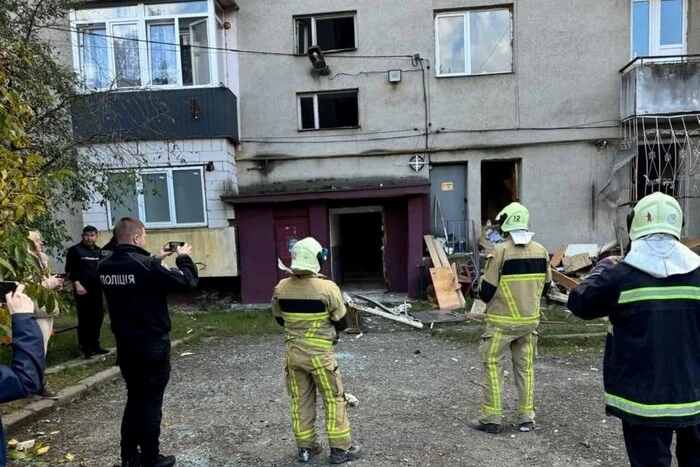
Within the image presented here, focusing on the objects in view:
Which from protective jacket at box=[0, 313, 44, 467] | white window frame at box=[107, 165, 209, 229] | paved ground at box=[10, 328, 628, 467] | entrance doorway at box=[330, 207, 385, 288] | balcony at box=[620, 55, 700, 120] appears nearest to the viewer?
protective jacket at box=[0, 313, 44, 467]

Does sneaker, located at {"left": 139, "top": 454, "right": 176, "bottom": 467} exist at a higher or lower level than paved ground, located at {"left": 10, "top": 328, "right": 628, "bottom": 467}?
higher

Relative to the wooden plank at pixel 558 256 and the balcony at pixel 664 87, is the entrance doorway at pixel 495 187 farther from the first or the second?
the balcony at pixel 664 87

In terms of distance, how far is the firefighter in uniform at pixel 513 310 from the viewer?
4105 millimetres

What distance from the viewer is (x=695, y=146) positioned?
1090 cm

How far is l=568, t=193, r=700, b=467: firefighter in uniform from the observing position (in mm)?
2338

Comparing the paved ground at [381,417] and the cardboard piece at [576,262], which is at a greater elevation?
the cardboard piece at [576,262]

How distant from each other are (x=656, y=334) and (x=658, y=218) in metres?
0.58

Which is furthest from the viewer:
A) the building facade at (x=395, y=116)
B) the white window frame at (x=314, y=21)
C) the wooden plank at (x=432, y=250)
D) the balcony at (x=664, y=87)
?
the white window frame at (x=314, y=21)

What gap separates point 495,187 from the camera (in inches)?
493

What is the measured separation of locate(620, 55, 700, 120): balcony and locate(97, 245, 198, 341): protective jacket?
423 inches

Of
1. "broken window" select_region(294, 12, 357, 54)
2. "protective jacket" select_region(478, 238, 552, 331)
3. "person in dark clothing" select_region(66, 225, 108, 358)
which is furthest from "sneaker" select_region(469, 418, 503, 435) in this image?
"broken window" select_region(294, 12, 357, 54)

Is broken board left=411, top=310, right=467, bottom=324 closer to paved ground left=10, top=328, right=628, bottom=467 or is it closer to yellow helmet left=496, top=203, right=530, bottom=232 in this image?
paved ground left=10, top=328, right=628, bottom=467

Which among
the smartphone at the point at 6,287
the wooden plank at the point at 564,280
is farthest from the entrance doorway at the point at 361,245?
the smartphone at the point at 6,287

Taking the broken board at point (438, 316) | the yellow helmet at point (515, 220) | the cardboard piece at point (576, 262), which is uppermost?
the yellow helmet at point (515, 220)
